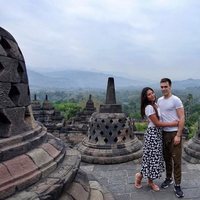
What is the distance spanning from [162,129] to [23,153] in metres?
2.45

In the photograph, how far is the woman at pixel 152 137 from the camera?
4.67m

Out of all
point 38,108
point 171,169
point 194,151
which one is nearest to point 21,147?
point 171,169

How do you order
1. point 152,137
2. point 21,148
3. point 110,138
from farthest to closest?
point 110,138 → point 152,137 → point 21,148

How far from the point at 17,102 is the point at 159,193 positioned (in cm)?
285

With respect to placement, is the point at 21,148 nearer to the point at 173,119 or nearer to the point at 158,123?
the point at 158,123

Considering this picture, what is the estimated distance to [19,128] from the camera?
348 centimetres

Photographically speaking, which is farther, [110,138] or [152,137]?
[110,138]

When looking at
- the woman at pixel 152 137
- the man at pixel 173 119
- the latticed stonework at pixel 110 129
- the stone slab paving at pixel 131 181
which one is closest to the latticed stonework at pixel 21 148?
the woman at pixel 152 137

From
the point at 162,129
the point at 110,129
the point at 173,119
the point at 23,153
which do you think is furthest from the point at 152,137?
the point at 110,129

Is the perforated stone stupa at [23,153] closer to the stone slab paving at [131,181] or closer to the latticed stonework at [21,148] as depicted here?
the latticed stonework at [21,148]

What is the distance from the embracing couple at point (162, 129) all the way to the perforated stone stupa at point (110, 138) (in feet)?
7.28

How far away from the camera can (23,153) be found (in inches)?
131

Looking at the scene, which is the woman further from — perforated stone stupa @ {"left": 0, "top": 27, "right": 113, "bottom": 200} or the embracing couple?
perforated stone stupa @ {"left": 0, "top": 27, "right": 113, "bottom": 200}

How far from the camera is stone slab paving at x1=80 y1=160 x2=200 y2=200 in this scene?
4789 millimetres
